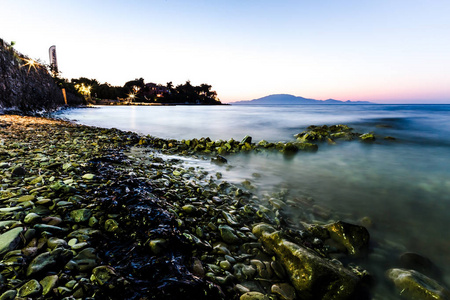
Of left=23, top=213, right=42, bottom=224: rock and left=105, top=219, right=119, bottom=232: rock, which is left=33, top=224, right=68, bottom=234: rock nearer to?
left=23, top=213, right=42, bottom=224: rock

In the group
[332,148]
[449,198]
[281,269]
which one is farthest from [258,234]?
[332,148]

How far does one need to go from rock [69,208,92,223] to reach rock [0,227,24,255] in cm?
44

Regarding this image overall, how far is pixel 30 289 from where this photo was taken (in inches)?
54.6

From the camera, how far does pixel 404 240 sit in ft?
9.57

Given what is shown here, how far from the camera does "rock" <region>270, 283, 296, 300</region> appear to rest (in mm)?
1858

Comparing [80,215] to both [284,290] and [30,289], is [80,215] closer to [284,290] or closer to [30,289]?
[30,289]

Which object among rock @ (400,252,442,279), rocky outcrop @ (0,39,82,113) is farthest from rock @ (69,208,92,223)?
rocky outcrop @ (0,39,82,113)

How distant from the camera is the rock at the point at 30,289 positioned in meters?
1.36

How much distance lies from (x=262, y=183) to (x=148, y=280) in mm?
3592

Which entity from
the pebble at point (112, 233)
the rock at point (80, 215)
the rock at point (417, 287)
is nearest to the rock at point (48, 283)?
the pebble at point (112, 233)

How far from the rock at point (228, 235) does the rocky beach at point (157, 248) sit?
0.01 meters

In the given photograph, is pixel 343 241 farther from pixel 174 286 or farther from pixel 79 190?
pixel 79 190

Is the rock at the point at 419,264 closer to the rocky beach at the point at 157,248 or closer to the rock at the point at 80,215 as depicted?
the rocky beach at the point at 157,248

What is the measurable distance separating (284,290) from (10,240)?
8.50 feet
